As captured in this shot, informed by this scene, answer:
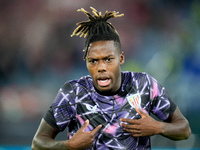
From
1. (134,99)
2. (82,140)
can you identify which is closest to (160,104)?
(134,99)

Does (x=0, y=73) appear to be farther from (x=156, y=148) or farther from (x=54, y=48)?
(x=156, y=148)

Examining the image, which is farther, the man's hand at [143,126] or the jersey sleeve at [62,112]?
the jersey sleeve at [62,112]

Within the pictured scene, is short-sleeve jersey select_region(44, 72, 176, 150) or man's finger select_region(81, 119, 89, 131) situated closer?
man's finger select_region(81, 119, 89, 131)

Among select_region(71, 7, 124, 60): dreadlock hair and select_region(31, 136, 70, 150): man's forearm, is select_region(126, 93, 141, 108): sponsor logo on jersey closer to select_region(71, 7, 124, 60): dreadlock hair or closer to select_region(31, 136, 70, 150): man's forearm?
select_region(71, 7, 124, 60): dreadlock hair

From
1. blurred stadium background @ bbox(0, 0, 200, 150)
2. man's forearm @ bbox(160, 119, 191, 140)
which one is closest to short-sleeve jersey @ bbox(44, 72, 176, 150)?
man's forearm @ bbox(160, 119, 191, 140)

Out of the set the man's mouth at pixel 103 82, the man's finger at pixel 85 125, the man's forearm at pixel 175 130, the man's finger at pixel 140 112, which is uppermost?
the man's mouth at pixel 103 82

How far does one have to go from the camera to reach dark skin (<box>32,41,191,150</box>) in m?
2.11

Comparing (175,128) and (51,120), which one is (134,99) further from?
(51,120)

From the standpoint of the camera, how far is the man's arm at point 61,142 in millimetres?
2035

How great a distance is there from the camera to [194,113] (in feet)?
17.1

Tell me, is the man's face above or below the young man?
above

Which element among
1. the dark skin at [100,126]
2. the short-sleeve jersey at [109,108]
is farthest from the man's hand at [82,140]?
the short-sleeve jersey at [109,108]

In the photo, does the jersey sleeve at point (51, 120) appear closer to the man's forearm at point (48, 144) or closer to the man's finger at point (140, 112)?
the man's forearm at point (48, 144)

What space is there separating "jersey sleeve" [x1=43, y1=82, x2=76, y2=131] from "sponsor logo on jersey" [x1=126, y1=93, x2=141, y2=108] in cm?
41
